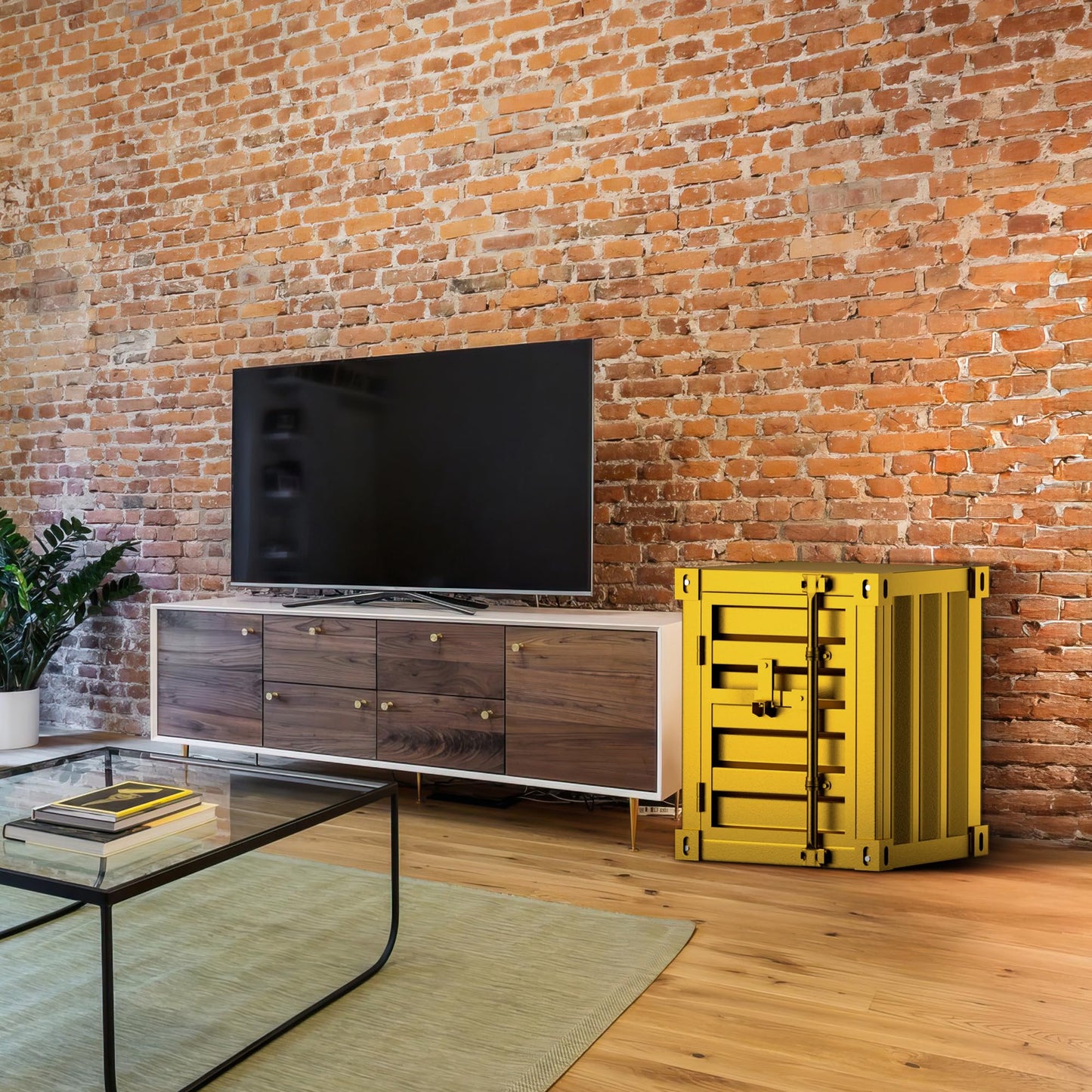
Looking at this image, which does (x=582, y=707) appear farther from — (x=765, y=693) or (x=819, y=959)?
(x=819, y=959)

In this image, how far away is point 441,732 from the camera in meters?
3.21

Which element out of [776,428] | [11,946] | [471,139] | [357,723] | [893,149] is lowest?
[11,946]

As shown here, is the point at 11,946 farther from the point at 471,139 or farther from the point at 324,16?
the point at 324,16

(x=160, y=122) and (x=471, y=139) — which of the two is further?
(x=160, y=122)

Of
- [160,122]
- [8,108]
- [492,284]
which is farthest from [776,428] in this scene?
[8,108]

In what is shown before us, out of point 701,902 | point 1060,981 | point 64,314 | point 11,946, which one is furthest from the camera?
point 64,314

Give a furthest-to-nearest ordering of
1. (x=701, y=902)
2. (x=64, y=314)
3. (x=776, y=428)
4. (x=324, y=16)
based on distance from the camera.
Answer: (x=64, y=314) < (x=324, y=16) < (x=776, y=428) < (x=701, y=902)

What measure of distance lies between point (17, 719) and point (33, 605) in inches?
19.7

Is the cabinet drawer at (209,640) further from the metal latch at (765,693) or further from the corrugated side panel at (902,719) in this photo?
the corrugated side panel at (902,719)

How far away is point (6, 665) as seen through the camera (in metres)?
4.24

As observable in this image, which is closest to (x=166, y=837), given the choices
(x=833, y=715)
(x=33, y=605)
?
(x=833, y=715)

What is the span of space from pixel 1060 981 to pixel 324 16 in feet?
13.2

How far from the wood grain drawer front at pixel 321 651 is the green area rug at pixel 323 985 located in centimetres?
79

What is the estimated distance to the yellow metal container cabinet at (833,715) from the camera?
2.71m
